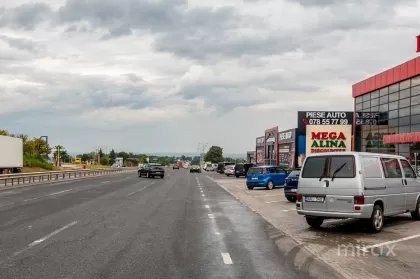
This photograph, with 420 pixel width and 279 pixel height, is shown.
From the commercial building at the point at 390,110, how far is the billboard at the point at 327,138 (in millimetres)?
1619

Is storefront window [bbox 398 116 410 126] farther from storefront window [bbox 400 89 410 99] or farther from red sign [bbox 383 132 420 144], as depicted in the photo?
red sign [bbox 383 132 420 144]

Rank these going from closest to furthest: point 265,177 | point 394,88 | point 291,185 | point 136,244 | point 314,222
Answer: point 136,244
point 314,222
point 291,185
point 265,177
point 394,88

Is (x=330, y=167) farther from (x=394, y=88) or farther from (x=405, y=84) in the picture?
(x=394, y=88)

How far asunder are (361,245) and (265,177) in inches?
783

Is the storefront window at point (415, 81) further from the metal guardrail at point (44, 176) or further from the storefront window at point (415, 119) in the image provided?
the metal guardrail at point (44, 176)

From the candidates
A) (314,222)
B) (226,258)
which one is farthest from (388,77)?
(226,258)

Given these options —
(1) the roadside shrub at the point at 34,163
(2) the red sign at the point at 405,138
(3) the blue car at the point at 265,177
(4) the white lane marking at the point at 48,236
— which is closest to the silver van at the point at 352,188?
(4) the white lane marking at the point at 48,236

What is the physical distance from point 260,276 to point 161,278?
1433 mm

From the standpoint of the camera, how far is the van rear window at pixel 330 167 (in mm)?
11055

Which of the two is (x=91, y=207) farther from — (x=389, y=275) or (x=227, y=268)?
(x=389, y=275)

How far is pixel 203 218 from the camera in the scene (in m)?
14.0

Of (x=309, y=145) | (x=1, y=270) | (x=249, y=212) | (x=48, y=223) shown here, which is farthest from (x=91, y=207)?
(x=309, y=145)

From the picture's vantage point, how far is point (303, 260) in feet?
26.1

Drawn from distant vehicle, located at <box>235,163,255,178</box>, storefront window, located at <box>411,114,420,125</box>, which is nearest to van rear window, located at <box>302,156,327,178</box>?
storefront window, located at <box>411,114,420,125</box>
